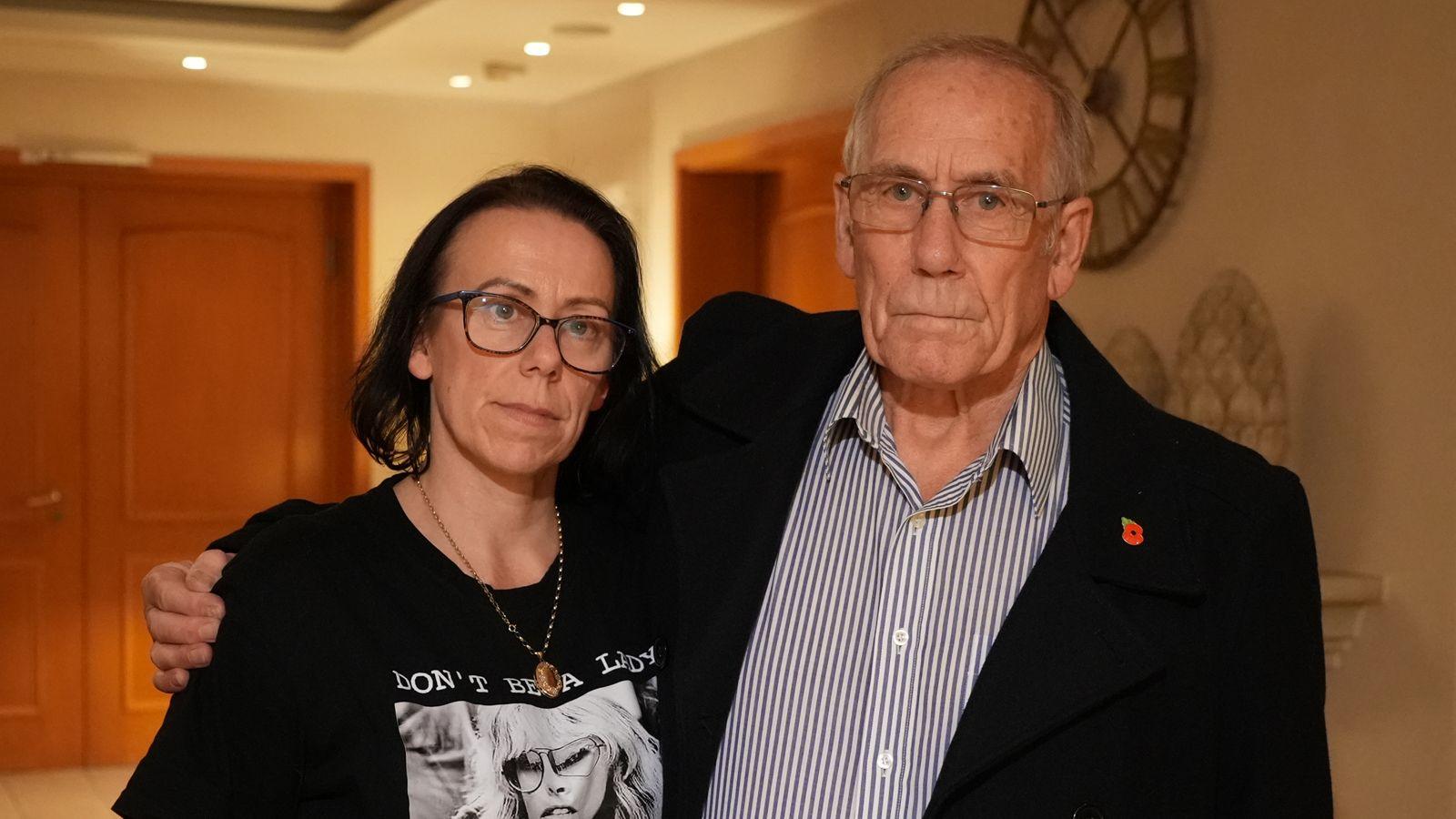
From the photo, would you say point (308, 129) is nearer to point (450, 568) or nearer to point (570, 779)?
point (450, 568)

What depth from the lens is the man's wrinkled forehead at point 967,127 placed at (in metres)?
1.52

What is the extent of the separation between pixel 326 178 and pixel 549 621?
17.5 ft

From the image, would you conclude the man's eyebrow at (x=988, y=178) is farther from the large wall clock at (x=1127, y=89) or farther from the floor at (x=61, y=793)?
the floor at (x=61, y=793)

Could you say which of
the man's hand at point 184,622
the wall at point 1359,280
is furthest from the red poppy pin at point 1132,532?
the wall at point 1359,280

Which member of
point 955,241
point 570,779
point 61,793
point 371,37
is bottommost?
point 61,793

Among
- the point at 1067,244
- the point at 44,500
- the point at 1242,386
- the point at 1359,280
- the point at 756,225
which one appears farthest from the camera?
the point at 44,500

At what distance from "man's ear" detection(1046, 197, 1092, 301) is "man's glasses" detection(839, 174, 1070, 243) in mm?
49

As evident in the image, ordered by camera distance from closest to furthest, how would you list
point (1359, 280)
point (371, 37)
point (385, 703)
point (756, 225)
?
point (385, 703), point (1359, 280), point (371, 37), point (756, 225)

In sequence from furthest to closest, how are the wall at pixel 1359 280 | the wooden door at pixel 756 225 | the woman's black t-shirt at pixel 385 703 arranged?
the wooden door at pixel 756 225
the wall at pixel 1359 280
the woman's black t-shirt at pixel 385 703

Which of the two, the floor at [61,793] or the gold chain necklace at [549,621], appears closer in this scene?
the gold chain necklace at [549,621]

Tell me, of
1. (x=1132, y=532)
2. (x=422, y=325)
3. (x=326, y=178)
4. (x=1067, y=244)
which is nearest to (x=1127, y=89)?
(x=1067, y=244)

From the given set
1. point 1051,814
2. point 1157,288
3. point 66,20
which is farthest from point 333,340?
point 1051,814

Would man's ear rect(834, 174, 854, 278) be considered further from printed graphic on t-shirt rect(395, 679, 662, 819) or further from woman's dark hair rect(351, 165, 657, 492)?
printed graphic on t-shirt rect(395, 679, 662, 819)

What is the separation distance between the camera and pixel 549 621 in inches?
60.9
